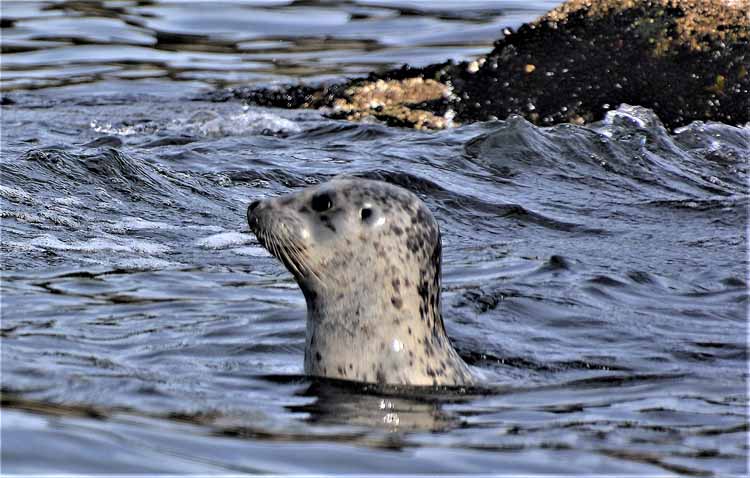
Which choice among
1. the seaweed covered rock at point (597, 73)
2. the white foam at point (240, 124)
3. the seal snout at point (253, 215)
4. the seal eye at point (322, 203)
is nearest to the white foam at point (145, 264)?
the seal snout at point (253, 215)

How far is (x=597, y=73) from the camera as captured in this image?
12.2 m

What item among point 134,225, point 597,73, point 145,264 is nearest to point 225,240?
point 134,225

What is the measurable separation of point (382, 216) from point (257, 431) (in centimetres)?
129

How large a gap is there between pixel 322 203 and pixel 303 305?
4.53 ft

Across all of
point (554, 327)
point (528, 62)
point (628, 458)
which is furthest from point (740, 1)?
point (628, 458)

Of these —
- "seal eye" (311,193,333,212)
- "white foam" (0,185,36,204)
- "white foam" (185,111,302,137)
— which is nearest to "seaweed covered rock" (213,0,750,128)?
"white foam" (185,111,302,137)

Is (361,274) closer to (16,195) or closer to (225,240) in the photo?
(225,240)

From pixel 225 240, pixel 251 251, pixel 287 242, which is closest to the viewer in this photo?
pixel 287 242

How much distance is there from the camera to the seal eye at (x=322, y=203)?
5.52 m

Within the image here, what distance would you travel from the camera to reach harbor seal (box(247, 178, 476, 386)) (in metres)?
5.47

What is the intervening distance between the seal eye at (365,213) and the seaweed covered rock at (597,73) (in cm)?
663

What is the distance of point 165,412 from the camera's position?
15.2ft

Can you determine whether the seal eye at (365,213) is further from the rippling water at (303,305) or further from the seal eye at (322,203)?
the rippling water at (303,305)

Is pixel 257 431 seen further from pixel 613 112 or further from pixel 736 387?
pixel 613 112
